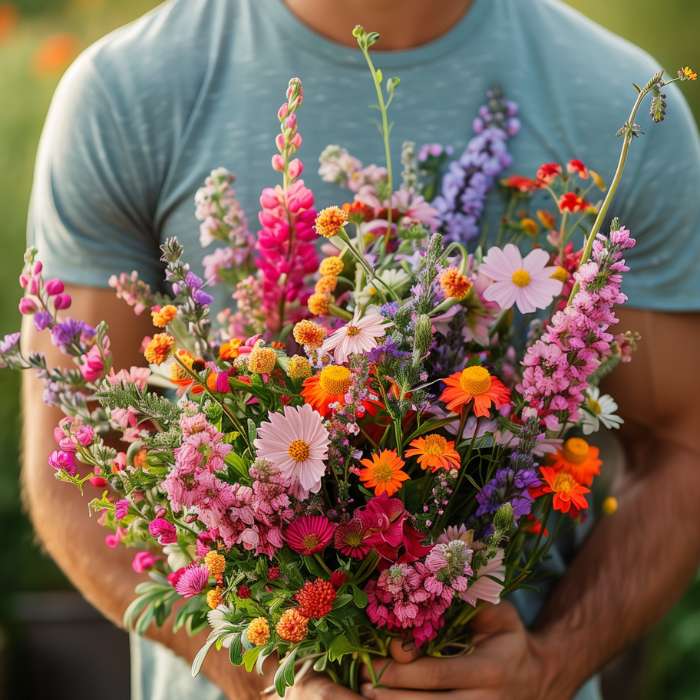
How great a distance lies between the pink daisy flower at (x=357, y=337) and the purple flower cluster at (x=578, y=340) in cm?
13

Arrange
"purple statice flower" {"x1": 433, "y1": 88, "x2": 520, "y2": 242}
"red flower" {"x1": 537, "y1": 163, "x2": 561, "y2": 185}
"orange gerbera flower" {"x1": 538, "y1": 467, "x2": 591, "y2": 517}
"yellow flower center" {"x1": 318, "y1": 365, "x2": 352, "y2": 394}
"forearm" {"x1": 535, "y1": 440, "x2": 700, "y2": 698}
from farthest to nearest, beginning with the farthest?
"forearm" {"x1": 535, "y1": 440, "x2": 700, "y2": 698} → "purple statice flower" {"x1": 433, "y1": 88, "x2": 520, "y2": 242} → "red flower" {"x1": 537, "y1": 163, "x2": 561, "y2": 185} → "orange gerbera flower" {"x1": 538, "y1": 467, "x2": 591, "y2": 517} → "yellow flower center" {"x1": 318, "y1": 365, "x2": 352, "y2": 394}

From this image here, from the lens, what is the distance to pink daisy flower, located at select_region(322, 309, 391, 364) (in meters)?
0.80

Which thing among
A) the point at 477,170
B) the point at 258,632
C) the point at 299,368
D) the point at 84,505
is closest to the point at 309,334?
the point at 299,368

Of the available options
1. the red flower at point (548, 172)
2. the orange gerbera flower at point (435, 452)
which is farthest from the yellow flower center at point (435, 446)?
the red flower at point (548, 172)

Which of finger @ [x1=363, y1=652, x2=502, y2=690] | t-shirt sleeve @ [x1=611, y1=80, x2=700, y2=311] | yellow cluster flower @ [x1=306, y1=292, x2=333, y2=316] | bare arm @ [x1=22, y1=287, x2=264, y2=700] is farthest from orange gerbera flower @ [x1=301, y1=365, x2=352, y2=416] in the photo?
t-shirt sleeve @ [x1=611, y1=80, x2=700, y2=311]

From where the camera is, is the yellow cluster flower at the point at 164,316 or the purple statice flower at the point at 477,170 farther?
the purple statice flower at the point at 477,170

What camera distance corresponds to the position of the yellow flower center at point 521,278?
0.87m

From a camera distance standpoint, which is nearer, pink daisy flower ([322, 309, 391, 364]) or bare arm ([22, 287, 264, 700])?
pink daisy flower ([322, 309, 391, 364])

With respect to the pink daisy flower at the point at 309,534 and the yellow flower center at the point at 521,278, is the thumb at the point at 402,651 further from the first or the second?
the yellow flower center at the point at 521,278

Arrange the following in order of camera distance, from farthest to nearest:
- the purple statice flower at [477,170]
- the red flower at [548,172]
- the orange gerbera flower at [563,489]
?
the purple statice flower at [477,170], the red flower at [548,172], the orange gerbera flower at [563,489]

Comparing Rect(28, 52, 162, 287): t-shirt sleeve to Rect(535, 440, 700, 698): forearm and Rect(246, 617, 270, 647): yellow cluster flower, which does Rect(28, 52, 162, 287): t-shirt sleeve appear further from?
Rect(535, 440, 700, 698): forearm

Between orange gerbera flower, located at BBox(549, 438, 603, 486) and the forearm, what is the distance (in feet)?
1.13

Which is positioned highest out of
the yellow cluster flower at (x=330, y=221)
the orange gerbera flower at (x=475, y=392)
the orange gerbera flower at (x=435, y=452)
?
the yellow cluster flower at (x=330, y=221)

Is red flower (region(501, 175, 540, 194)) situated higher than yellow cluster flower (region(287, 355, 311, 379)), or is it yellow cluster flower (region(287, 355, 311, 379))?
red flower (region(501, 175, 540, 194))
